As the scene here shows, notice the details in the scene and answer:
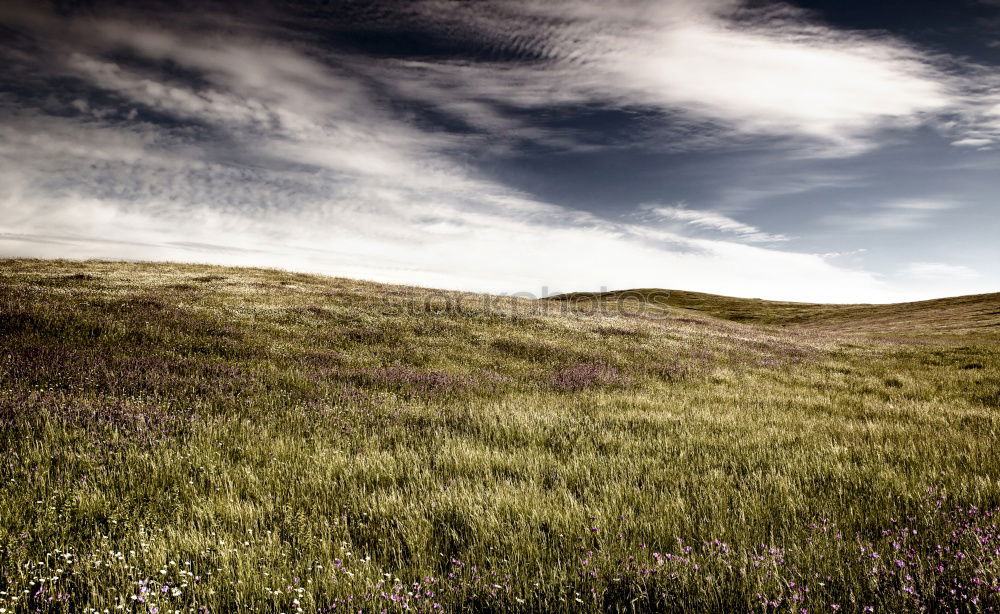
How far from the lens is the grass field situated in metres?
2.63

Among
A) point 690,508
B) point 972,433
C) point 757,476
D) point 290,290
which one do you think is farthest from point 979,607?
point 290,290

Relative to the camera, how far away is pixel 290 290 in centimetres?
2598

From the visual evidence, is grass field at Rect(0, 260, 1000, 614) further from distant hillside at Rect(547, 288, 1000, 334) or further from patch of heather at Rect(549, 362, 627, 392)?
distant hillside at Rect(547, 288, 1000, 334)

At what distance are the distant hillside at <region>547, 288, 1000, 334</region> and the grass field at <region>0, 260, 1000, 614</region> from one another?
30608 millimetres

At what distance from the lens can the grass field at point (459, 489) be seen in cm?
263

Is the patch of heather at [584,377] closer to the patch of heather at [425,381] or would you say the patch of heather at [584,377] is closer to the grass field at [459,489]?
the grass field at [459,489]

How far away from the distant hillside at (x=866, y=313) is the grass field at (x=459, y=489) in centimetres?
3061

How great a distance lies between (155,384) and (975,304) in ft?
295

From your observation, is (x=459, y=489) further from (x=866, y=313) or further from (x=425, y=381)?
(x=866, y=313)

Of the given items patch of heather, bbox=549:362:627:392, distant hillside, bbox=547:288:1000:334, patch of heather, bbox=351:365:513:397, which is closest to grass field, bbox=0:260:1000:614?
patch of heather, bbox=351:365:513:397

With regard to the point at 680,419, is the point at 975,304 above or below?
above

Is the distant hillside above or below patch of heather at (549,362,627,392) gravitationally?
above

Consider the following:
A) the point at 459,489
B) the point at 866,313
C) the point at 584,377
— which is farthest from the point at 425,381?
the point at 866,313

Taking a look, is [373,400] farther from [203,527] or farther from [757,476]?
[757,476]
